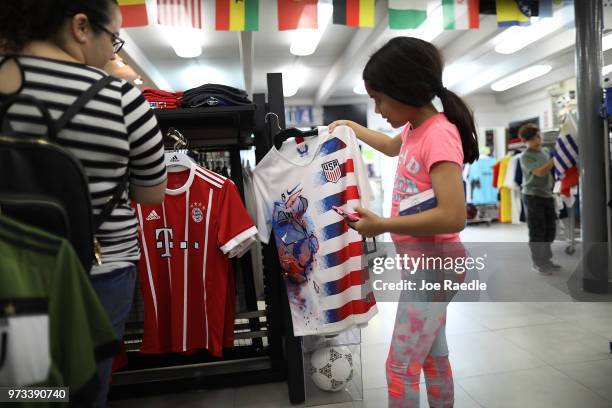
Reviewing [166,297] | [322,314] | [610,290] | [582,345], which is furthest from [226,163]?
[610,290]

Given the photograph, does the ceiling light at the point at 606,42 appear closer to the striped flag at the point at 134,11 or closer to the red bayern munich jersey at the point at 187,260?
the red bayern munich jersey at the point at 187,260

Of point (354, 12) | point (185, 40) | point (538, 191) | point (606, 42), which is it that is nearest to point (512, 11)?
point (606, 42)

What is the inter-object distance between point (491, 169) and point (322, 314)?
857 centimetres

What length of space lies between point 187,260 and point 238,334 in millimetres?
549

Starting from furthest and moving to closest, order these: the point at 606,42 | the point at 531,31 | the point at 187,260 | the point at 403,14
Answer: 1. the point at 531,31
2. the point at 403,14
3. the point at 606,42
4. the point at 187,260

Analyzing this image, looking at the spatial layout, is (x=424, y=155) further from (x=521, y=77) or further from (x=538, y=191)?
(x=521, y=77)

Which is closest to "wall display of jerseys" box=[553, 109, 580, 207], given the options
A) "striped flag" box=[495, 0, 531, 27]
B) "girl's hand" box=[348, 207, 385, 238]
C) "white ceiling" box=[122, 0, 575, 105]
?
"striped flag" box=[495, 0, 531, 27]

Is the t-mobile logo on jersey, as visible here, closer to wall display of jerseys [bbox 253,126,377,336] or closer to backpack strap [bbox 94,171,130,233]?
wall display of jerseys [bbox 253,126,377,336]

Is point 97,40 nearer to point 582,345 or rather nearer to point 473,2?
point 582,345

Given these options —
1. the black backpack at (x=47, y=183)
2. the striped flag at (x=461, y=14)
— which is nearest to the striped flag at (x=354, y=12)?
the striped flag at (x=461, y=14)

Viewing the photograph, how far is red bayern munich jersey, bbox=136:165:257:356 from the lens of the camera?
2.03m

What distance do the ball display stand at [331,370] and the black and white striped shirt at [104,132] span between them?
1.42 m

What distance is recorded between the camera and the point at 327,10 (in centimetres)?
530

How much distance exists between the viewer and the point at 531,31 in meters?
6.48
